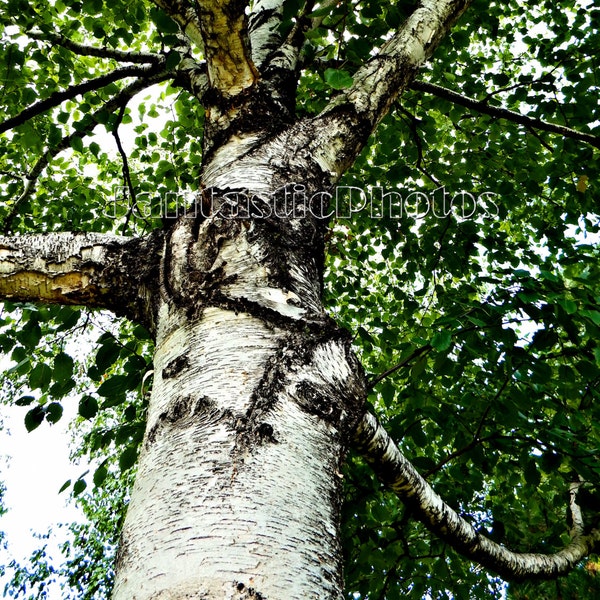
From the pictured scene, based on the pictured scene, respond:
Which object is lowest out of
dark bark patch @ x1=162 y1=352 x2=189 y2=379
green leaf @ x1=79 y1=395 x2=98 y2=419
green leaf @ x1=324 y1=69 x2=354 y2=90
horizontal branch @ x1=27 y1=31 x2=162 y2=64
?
green leaf @ x1=79 y1=395 x2=98 y2=419

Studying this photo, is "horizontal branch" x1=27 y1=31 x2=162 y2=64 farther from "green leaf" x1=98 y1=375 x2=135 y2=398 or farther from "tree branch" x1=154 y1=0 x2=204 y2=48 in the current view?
"green leaf" x1=98 y1=375 x2=135 y2=398

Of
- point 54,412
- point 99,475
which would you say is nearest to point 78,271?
point 54,412

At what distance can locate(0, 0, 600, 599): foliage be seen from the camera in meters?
2.16

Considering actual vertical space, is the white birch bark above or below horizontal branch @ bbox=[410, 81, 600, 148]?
below

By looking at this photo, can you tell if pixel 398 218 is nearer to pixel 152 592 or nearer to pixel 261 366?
pixel 261 366

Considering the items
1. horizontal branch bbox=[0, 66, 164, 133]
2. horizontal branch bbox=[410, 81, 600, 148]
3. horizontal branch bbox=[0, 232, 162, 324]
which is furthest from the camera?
horizontal branch bbox=[410, 81, 600, 148]

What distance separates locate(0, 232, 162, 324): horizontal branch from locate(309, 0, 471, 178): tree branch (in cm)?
75

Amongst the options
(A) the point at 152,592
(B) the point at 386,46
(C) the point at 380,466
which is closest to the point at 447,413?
(C) the point at 380,466

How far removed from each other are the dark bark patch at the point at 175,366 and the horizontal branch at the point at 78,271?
0.38 m

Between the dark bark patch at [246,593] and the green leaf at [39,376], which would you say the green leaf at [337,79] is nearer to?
the dark bark patch at [246,593]

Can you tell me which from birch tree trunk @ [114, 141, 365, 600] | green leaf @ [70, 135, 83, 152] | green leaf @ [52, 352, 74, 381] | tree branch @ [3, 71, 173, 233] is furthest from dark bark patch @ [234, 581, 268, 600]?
green leaf @ [70, 135, 83, 152]

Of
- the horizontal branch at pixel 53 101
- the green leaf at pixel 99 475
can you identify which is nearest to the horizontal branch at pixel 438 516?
the green leaf at pixel 99 475

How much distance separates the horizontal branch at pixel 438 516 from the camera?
1633 millimetres

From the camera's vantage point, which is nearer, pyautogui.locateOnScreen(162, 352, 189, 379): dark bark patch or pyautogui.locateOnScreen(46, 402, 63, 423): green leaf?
pyautogui.locateOnScreen(162, 352, 189, 379): dark bark patch
